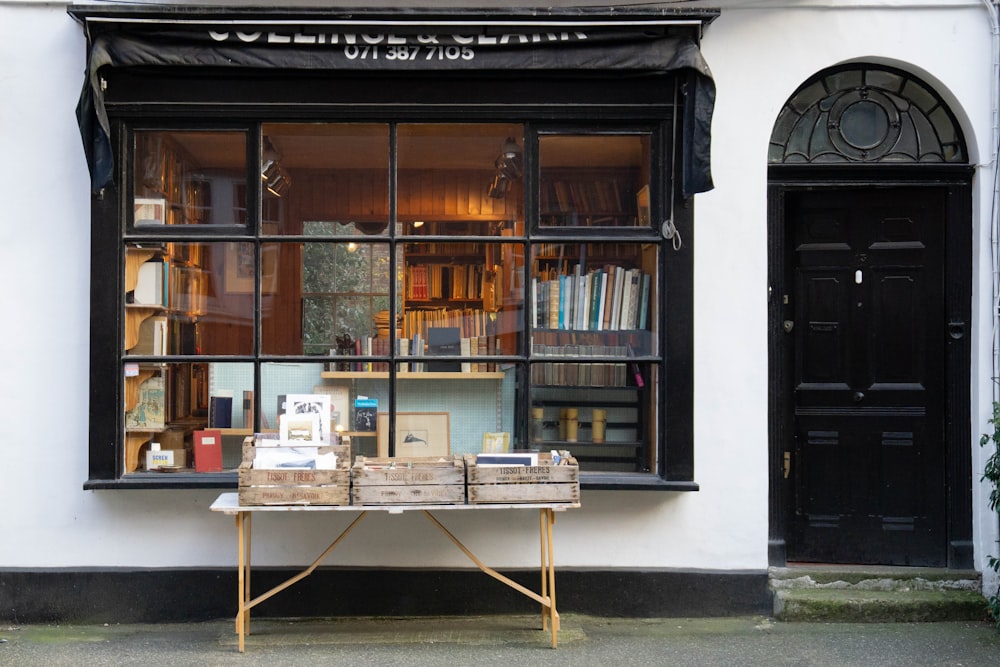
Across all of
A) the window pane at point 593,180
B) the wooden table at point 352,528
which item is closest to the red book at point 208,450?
the wooden table at point 352,528

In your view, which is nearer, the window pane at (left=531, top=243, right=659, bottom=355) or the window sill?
the window sill

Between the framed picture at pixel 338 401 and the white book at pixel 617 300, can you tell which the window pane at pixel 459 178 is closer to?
the white book at pixel 617 300

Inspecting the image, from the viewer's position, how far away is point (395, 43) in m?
5.98

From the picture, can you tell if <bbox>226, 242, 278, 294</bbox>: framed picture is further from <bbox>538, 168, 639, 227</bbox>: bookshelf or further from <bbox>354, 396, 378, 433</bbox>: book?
<bbox>538, 168, 639, 227</bbox>: bookshelf

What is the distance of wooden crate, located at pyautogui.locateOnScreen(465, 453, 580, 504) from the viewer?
5539mm

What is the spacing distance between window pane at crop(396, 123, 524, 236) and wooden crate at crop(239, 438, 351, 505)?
172cm

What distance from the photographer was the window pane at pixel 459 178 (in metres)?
6.32

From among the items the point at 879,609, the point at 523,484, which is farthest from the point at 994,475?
the point at 523,484

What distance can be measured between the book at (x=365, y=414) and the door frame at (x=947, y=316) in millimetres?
2576

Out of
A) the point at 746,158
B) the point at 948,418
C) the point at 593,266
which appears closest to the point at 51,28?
the point at 593,266

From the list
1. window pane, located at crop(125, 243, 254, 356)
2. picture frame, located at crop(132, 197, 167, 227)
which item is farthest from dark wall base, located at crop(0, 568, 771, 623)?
picture frame, located at crop(132, 197, 167, 227)

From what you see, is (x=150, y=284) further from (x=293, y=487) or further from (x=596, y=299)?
(x=596, y=299)

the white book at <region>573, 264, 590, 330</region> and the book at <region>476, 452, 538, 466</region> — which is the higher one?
the white book at <region>573, 264, 590, 330</region>

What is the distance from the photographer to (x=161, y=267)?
250 inches
